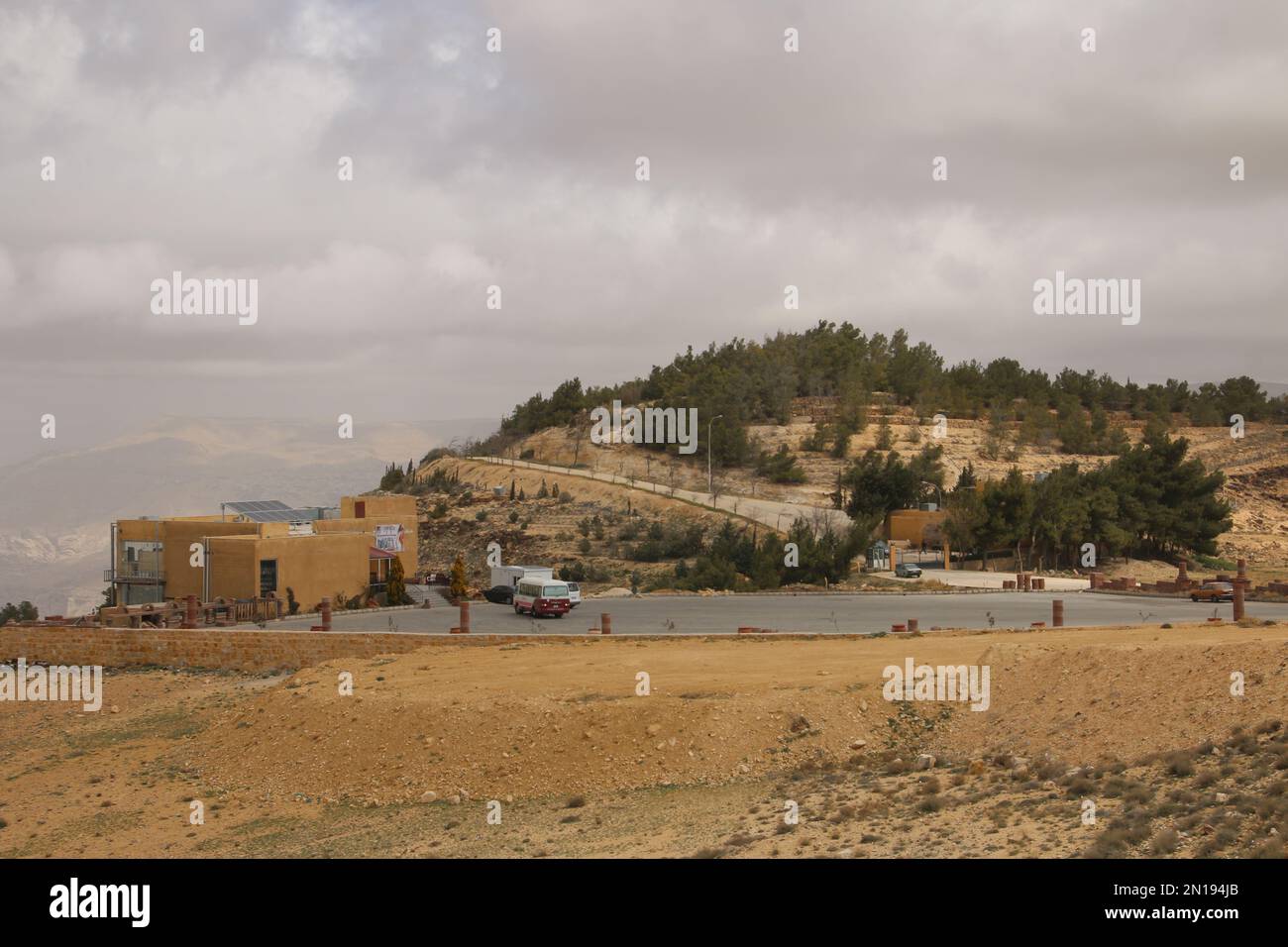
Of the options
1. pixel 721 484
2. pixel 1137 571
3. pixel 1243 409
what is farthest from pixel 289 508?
pixel 1243 409

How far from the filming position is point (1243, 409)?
105 meters

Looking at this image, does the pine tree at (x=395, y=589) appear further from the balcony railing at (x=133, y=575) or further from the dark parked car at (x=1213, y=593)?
the dark parked car at (x=1213, y=593)

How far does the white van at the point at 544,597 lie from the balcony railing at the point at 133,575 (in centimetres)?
1631

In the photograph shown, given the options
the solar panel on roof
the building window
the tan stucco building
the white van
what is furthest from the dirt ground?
the solar panel on roof

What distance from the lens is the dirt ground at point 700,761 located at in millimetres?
13922

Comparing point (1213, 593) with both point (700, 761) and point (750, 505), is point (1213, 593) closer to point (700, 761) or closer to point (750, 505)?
point (700, 761)

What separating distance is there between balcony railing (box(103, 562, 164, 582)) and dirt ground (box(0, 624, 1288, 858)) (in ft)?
60.3

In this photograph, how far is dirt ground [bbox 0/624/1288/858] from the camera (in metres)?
13.9

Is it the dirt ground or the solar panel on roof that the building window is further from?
the dirt ground

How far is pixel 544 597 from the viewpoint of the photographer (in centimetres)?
3756

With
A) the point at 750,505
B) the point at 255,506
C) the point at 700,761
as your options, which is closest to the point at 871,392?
the point at 750,505
